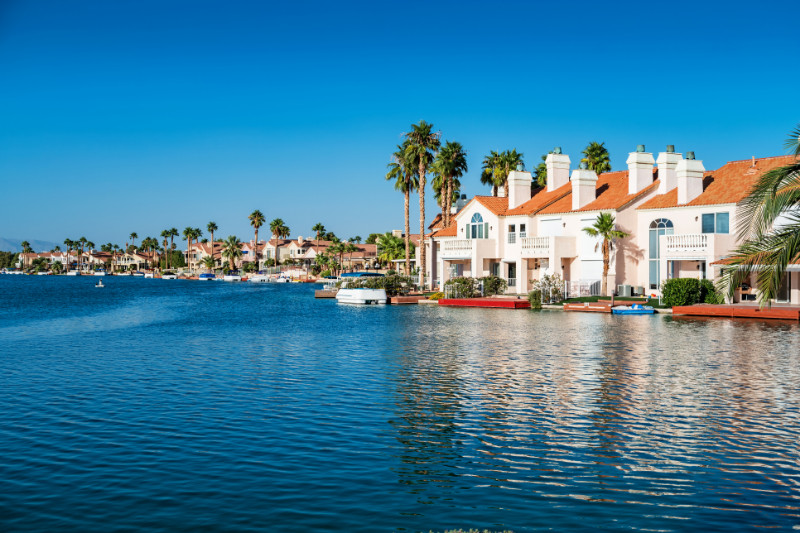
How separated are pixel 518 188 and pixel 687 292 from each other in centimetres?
2477

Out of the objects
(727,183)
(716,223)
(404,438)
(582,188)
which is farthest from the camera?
(582,188)

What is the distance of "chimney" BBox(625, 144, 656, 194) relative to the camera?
217 ft

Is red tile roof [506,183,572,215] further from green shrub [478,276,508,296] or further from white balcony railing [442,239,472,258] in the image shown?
green shrub [478,276,508,296]

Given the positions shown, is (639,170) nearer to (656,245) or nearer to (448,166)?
(656,245)

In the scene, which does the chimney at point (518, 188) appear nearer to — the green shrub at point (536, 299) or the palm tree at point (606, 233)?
the palm tree at point (606, 233)

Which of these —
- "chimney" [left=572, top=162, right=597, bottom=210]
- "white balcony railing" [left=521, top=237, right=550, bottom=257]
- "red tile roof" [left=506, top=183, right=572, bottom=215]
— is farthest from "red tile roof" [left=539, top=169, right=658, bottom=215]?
"white balcony railing" [left=521, top=237, right=550, bottom=257]

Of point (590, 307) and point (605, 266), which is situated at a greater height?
point (605, 266)

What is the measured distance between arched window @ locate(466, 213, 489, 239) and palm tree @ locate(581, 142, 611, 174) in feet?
77.0

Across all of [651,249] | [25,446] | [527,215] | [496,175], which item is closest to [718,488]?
[25,446]

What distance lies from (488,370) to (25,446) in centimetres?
1613

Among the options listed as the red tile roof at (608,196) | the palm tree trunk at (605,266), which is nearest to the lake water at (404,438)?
the palm tree trunk at (605,266)

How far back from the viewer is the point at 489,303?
64.8m

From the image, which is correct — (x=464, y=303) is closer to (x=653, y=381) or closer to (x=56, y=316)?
(x=56, y=316)

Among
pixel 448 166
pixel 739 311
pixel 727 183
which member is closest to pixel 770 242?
pixel 739 311
